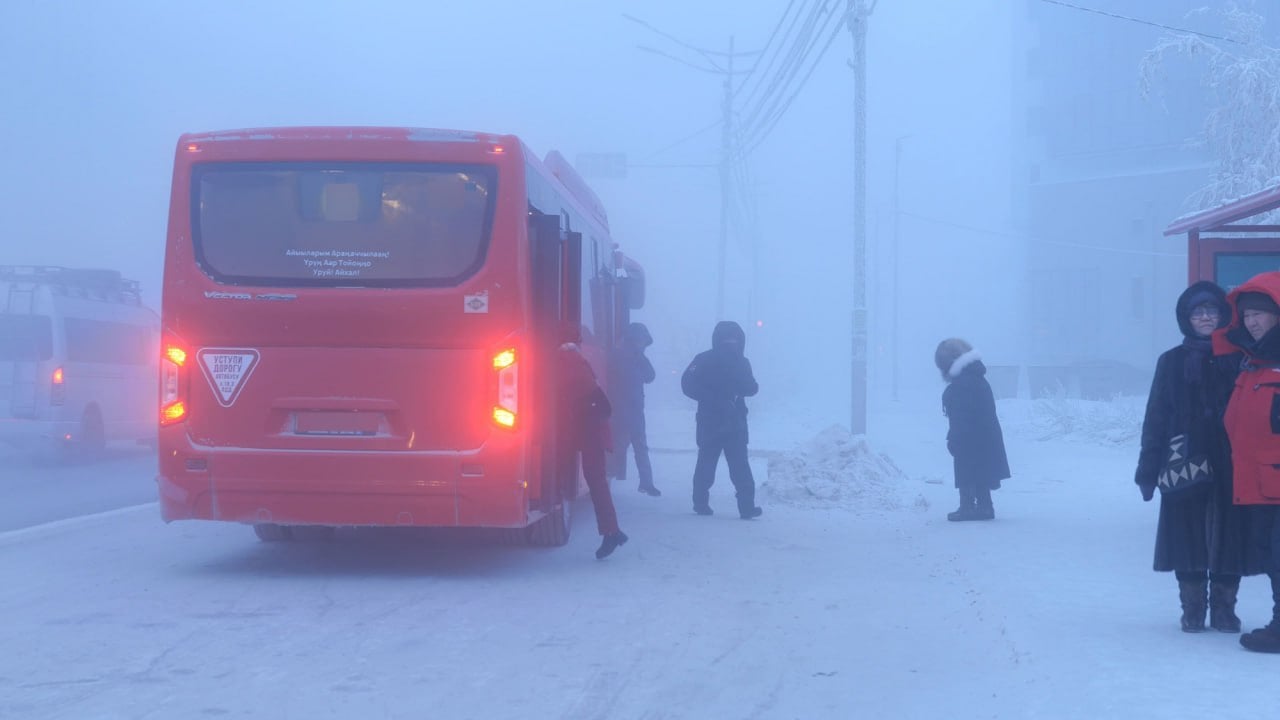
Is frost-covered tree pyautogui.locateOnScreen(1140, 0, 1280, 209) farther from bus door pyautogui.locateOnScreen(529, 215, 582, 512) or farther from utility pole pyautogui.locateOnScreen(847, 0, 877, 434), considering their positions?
bus door pyautogui.locateOnScreen(529, 215, 582, 512)

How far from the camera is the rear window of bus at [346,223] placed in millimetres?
8281

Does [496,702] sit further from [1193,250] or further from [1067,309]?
[1067,309]

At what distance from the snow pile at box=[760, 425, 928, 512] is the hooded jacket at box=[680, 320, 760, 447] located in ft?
5.55

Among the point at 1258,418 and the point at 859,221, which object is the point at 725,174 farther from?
the point at 1258,418

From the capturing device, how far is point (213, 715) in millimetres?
5191

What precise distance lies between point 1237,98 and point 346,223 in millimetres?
23973

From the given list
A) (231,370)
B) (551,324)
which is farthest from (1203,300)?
(231,370)

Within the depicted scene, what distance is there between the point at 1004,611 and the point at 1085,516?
5229 millimetres

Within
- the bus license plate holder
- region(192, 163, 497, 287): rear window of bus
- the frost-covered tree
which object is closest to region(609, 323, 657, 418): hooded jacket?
region(192, 163, 497, 287): rear window of bus

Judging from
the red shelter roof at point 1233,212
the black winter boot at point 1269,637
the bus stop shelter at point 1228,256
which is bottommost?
the black winter boot at point 1269,637

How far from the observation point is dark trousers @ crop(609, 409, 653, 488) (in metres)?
14.1

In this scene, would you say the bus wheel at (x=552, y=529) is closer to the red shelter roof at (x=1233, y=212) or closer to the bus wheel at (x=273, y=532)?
the bus wheel at (x=273, y=532)

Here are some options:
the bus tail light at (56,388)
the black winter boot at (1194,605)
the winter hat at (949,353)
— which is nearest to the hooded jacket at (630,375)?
the winter hat at (949,353)

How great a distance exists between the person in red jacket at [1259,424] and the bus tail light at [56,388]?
16.4 m
